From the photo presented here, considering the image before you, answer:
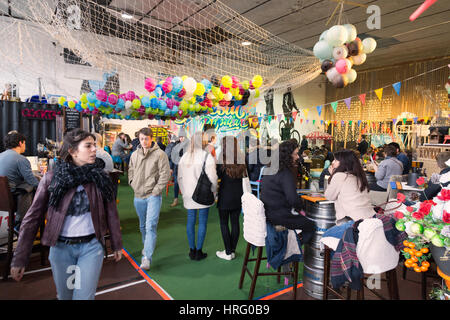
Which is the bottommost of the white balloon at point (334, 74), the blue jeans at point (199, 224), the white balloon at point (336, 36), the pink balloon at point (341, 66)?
the blue jeans at point (199, 224)

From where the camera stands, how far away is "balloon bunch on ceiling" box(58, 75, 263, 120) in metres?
5.09

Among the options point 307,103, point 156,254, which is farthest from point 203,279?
point 307,103

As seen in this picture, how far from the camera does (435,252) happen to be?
1405 mm

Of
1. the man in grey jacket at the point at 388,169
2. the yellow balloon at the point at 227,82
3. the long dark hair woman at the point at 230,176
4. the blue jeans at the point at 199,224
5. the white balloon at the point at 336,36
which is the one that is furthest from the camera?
the yellow balloon at the point at 227,82

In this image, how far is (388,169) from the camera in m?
4.52

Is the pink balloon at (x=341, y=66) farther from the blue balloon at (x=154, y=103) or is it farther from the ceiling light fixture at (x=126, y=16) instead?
the ceiling light fixture at (x=126, y=16)

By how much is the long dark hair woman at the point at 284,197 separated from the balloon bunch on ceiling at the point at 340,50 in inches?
76.7

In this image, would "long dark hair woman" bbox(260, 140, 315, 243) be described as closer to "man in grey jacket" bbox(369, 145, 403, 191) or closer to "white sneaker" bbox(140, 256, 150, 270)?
"white sneaker" bbox(140, 256, 150, 270)

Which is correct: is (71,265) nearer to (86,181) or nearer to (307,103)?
(86,181)

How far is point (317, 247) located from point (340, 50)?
8.61 feet

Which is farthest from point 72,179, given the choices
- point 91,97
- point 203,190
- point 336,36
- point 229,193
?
point 91,97

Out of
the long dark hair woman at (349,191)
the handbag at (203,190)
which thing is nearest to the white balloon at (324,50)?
the long dark hair woman at (349,191)

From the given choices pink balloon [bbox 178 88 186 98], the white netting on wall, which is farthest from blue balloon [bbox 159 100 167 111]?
pink balloon [bbox 178 88 186 98]

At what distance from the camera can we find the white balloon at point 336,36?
11.8ft
